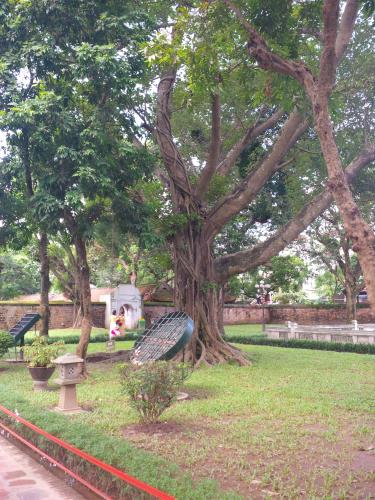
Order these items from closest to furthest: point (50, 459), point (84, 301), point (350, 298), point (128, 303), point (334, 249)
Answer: point (50, 459)
point (84, 301)
point (128, 303)
point (334, 249)
point (350, 298)

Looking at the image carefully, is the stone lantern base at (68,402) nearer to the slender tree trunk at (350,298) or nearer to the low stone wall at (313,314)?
the slender tree trunk at (350,298)

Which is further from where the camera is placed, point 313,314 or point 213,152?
point 313,314

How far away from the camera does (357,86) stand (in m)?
11.7

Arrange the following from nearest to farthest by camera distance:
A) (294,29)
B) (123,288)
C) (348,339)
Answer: (294,29)
(348,339)
(123,288)

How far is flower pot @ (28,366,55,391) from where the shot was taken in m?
8.84

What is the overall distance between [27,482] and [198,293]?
25.5 feet

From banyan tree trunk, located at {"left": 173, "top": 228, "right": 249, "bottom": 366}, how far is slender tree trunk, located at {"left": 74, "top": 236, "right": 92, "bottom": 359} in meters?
2.68

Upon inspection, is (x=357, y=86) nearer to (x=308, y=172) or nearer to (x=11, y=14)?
(x=308, y=172)

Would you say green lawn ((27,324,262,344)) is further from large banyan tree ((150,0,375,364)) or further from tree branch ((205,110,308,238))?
tree branch ((205,110,308,238))

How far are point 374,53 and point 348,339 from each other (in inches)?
383

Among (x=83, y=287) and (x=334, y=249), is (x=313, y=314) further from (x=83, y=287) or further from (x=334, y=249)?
(x=83, y=287)

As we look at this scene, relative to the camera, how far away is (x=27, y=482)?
15.3 ft

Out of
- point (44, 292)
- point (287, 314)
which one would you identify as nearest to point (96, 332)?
→ point (44, 292)

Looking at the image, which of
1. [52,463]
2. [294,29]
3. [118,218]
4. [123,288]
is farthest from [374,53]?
[123,288]
